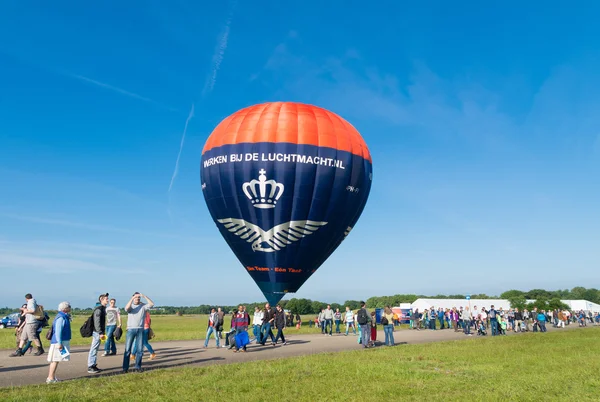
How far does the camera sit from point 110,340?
16.3 metres

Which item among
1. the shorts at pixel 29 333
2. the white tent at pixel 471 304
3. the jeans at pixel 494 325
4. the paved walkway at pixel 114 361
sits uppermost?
the white tent at pixel 471 304

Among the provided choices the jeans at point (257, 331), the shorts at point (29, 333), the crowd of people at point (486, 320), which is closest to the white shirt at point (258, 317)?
the jeans at point (257, 331)

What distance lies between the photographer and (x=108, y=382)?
10.4 m

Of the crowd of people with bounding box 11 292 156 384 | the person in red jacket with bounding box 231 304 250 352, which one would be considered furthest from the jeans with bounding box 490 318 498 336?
the crowd of people with bounding box 11 292 156 384

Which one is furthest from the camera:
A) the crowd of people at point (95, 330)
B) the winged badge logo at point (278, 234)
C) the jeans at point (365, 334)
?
the winged badge logo at point (278, 234)

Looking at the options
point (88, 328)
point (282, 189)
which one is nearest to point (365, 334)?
point (88, 328)

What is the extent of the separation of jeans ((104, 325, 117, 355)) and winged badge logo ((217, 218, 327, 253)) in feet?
47.0

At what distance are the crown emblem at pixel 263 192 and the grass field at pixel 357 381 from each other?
16176mm

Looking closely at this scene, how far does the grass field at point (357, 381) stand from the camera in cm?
904

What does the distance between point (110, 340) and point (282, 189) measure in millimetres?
15747

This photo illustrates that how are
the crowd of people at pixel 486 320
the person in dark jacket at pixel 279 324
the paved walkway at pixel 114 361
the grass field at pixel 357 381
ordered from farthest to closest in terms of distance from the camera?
the crowd of people at pixel 486 320 → the person in dark jacket at pixel 279 324 → the paved walkway at pixel 114 361 → the grass field at pixel 357 381

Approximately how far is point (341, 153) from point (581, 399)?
76.6ft

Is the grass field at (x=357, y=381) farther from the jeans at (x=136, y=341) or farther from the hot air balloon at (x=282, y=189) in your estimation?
the hot air balloon at (x=282, y=189)

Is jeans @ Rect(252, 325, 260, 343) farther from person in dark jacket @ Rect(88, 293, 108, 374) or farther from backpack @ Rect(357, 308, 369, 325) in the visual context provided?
person in dark jacket @ Rect(88, 293, 108, 374)
